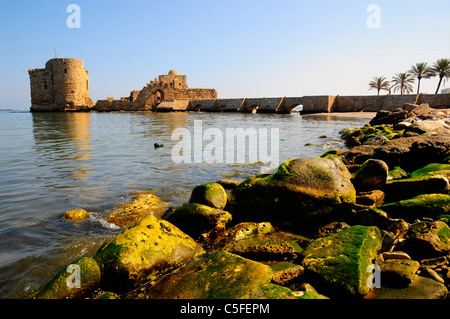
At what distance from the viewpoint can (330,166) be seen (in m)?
4.36

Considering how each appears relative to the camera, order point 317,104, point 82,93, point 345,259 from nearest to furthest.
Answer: point 345,259 → point 317,104 → point 82,93

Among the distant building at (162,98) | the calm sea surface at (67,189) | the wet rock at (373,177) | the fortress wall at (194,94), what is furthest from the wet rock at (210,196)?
the fortress wall at (194,94)

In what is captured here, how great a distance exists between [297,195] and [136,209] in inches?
112

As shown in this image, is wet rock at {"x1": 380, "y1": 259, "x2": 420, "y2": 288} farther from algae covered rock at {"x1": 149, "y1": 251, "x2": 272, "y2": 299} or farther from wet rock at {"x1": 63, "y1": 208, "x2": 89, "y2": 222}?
wet rock at {"x1": 63, "y1": 208, "x2": 89, "y2": 222}

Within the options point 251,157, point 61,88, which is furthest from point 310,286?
point 61,88

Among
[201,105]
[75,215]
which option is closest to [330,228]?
[75,215]

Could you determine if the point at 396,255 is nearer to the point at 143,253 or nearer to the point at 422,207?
the point at 422,207

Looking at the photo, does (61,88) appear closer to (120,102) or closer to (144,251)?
(120,102)

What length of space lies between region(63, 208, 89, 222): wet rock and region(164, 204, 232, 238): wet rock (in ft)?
5.43

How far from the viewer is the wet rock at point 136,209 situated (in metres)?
4.61

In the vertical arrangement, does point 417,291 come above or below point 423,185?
below

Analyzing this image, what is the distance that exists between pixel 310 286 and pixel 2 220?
15.9ft

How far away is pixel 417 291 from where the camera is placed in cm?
225

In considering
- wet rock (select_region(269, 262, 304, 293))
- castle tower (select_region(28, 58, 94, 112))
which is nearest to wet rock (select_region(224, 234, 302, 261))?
wet rock (select_region(269, 262, 304, 293))
